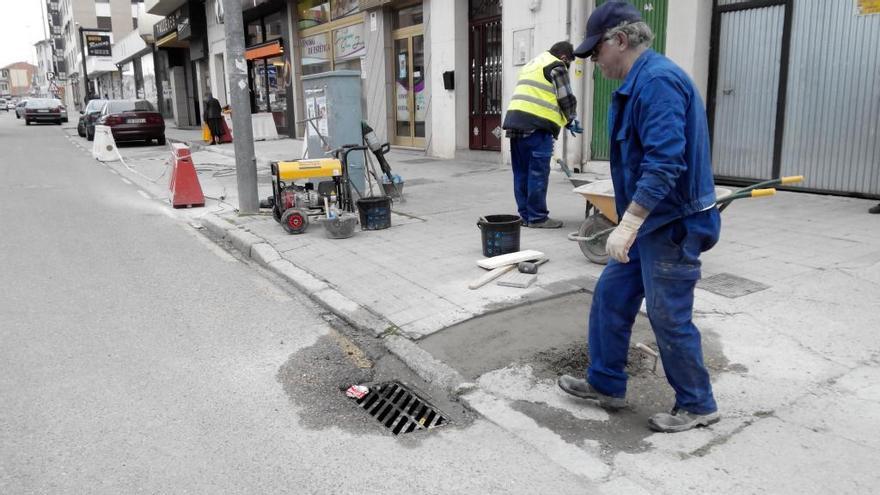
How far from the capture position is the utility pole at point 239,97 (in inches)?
360

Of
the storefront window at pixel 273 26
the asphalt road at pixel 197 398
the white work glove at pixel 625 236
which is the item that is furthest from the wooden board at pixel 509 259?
the storefront window at pixel 273 26

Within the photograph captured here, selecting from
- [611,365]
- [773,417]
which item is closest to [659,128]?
[611,365]

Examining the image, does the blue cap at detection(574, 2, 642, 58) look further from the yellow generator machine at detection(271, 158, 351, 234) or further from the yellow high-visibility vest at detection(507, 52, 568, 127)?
the yellow generator machine at detection(271, 158, 351, 234)

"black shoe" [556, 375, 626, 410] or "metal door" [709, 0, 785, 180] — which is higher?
"metal door" [709, 0, 785, 180]

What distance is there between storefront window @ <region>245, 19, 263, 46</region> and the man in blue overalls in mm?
24368

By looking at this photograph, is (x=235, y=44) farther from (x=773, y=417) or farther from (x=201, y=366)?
(x=773, y=417)

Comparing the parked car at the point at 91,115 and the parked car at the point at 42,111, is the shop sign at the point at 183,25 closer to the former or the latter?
the parked car at the point at 91,115

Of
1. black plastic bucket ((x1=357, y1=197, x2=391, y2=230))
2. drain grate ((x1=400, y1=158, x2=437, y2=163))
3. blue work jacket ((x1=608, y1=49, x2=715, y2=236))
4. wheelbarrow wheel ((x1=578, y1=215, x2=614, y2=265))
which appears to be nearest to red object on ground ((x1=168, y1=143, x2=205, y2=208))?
black plastic bucket ((x1=357, y1=197, x2=391, y2=230))

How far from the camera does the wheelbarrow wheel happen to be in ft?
20.3

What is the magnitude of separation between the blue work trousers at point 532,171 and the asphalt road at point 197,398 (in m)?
2.94

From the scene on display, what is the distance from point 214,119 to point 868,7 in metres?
19.4

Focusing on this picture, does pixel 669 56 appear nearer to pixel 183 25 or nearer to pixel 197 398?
pixel 197 398

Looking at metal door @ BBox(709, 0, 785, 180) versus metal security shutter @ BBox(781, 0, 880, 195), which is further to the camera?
metal door @ BBox(709, 0, 785, 180)

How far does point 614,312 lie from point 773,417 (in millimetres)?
968
